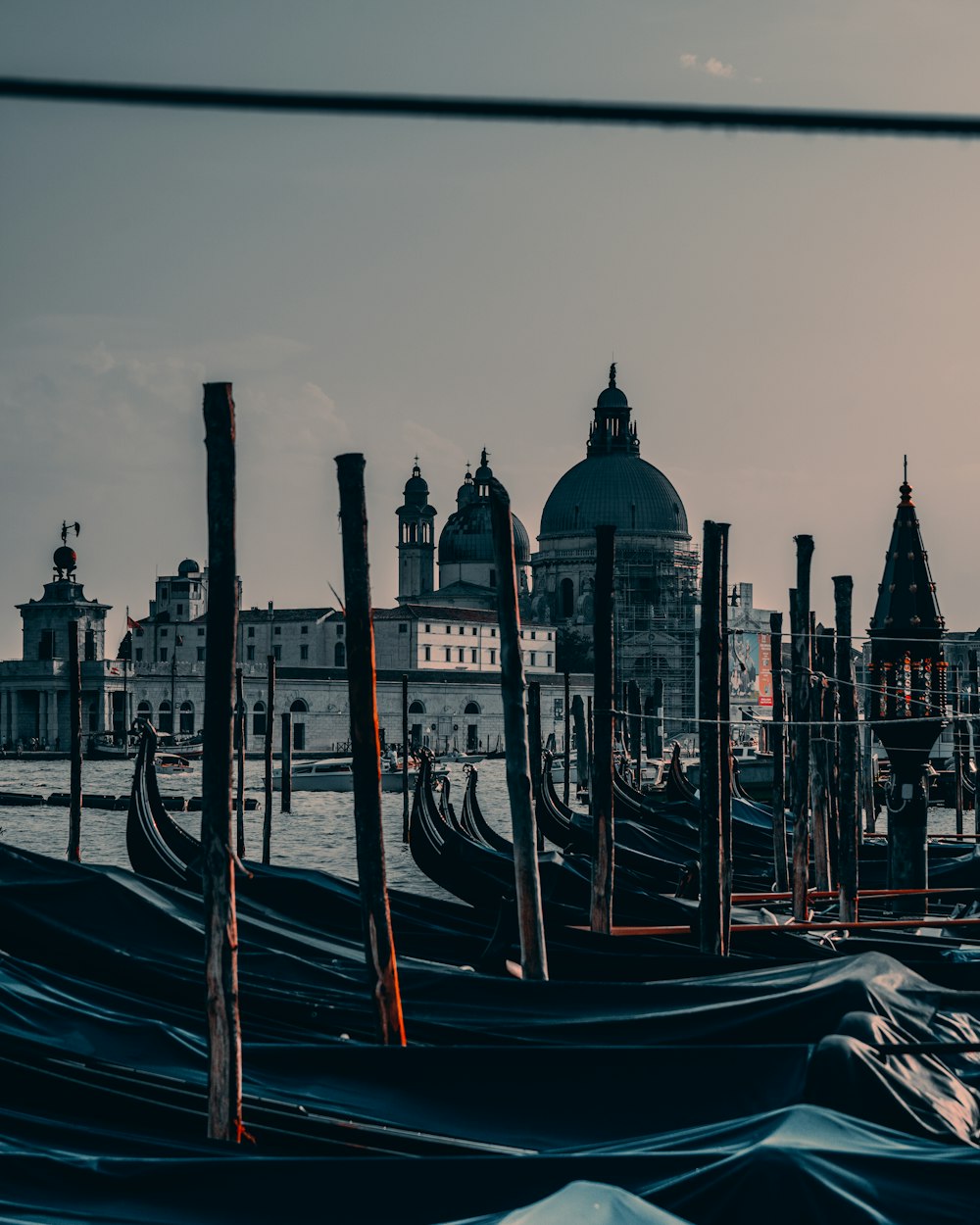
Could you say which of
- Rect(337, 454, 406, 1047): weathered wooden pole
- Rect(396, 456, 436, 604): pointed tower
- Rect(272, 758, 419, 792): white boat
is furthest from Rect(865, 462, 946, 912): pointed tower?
Rect(396, 456, 436, 604): pointed tower

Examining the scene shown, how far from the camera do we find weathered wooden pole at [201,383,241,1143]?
5676 millimetres

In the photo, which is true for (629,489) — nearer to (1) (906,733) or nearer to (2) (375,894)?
(1) (906,733)

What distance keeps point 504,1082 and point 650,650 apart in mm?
58816

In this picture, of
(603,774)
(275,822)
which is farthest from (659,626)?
(603,774)

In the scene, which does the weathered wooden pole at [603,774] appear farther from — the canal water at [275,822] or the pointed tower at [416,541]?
the pointed tower at [416,541]

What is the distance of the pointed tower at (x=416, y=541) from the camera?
8325 centimetres

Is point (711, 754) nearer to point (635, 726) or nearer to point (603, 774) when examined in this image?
point (603, 774)

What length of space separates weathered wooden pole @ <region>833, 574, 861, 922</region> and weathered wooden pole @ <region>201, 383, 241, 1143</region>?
19.8 ft

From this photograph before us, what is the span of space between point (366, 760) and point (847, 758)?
19.8 feet

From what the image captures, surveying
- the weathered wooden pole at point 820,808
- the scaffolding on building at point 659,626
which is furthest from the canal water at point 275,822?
the scaffolding on building at point 659,626

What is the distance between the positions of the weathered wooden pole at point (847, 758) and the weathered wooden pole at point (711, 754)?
1.63m

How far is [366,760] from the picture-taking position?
708 centimetres

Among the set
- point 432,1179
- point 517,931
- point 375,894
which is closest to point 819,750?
point 517,931

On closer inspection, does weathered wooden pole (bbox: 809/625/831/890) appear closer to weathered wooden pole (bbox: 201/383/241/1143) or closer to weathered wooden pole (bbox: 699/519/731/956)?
weathered wooden pole (bbox: 699/519/731/956)
